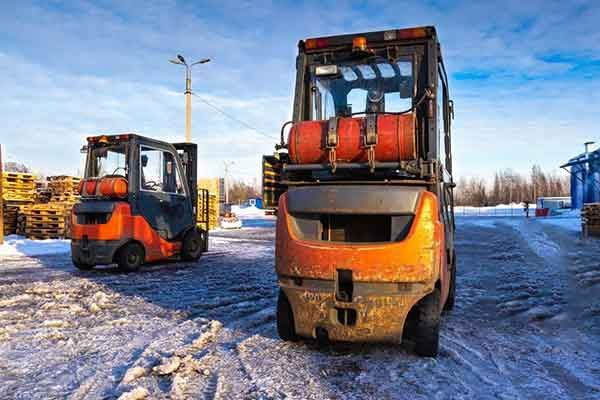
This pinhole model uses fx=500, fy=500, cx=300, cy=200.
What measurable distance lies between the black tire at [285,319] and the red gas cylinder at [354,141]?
1.29 metres

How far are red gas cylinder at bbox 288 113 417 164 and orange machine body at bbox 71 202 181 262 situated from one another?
225 inches

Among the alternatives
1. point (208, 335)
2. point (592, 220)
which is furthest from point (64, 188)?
point (592, 220)

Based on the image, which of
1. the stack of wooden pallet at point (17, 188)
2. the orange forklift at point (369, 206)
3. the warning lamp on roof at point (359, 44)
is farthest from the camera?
the stack of wooden pallet at point (17, 188)

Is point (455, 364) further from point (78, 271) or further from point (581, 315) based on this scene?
point (78, 271)

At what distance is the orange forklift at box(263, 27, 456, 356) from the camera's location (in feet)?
13.0

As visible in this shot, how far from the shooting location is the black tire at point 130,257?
945cm

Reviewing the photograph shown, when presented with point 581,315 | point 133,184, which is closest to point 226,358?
point 581,315

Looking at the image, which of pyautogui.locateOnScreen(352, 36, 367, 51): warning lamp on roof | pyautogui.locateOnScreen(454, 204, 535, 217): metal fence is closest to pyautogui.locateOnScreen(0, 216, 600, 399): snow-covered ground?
pyautogui.locateOnScreen(352, 36, 367, 51): warning lamp on roof

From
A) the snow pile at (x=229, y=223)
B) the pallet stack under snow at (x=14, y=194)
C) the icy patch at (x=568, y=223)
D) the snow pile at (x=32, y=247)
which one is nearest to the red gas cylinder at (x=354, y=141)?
the snow pile at (x=32, y=247)

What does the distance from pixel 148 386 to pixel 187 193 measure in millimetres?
7770

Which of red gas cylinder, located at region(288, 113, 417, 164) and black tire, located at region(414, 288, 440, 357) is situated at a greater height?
red gas cylinder, located at region(288, 113, 417, 164)

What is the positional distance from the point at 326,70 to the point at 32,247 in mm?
13078

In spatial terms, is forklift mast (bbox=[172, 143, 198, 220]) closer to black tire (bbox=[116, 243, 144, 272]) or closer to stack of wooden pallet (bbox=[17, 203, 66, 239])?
black tire (bbox=[116, 243, 144, 272])

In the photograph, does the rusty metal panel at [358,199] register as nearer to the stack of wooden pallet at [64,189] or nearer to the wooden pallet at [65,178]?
the stack of wooden pallet at [64,189]
